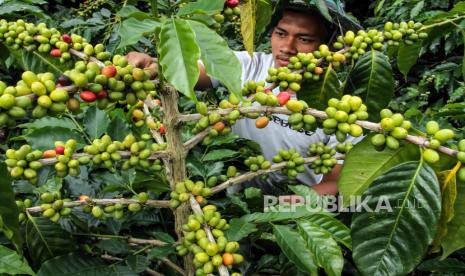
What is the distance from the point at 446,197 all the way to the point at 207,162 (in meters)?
0.91

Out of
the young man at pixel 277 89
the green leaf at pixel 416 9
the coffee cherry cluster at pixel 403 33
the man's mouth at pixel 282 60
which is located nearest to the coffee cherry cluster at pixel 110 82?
the coffee cherry cluster at pixel 403 33

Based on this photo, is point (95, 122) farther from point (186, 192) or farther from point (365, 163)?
point (365, 163)

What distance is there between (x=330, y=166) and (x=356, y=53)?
Result: 35 cm

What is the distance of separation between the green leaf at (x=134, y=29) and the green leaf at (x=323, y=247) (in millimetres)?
602

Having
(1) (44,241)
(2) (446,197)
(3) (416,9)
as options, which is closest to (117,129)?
(1) (44,241)

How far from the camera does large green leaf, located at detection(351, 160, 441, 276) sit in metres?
0.86

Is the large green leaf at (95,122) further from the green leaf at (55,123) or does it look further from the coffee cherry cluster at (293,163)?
the coffee cherry cluster at (293,163)

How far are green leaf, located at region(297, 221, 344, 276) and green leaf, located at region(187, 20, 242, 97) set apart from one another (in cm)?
46

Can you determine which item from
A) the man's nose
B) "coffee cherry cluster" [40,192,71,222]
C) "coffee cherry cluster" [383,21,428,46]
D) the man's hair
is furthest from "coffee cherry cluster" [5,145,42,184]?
the man's nose

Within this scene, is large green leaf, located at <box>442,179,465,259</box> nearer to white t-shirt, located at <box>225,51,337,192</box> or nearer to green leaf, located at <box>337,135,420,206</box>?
green leaf, located at <box>337,135,420,206</box>

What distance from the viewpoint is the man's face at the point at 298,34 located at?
234 centimetres

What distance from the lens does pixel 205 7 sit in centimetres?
100

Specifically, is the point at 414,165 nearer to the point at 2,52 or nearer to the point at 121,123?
the point at 121,123

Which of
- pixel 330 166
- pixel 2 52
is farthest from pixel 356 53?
pixel 2 52
